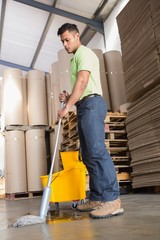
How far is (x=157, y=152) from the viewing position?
4004 mm

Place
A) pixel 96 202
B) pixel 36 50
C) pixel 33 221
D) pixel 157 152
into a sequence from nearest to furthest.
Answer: pixel 33 221 → pixel 96 202 → pixel 157 152 → pixel 36 50

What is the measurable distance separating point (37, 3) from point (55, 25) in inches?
35.1

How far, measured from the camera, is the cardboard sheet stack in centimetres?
400

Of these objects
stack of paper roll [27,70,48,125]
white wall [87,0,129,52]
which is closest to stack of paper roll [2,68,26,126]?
stack of paper roll [27,70,48,125]

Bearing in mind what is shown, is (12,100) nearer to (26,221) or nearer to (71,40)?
(71,40)

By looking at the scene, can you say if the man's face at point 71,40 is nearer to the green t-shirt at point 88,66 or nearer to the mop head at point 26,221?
the green t-shirt at point 88,66

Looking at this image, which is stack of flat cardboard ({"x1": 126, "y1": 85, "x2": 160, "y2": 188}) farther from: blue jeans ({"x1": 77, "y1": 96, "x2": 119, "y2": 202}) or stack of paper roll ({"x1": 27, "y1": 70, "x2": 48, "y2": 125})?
stack of paper roll ({"x1": 27, "y1": 70, "x2": 48, "y2": 125})

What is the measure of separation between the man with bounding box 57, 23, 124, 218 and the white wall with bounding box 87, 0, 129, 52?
5114 mm

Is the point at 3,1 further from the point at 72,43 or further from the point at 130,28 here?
the point at 72,43

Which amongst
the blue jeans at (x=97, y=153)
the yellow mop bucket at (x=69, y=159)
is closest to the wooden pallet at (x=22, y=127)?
the yellow mop bucket at (x=69, y=159)

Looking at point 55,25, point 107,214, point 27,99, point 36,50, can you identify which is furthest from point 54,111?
point 36,50

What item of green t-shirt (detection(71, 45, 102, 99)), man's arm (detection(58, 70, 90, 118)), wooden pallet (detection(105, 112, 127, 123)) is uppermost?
wooden pallet (detection(105, 112, 127, 123))

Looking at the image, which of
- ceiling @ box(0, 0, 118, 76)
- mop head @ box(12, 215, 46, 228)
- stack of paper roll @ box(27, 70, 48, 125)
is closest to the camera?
mop head @ box(12, 215, 46, 228)

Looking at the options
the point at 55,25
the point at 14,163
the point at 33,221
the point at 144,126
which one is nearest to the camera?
the point at 33,221
